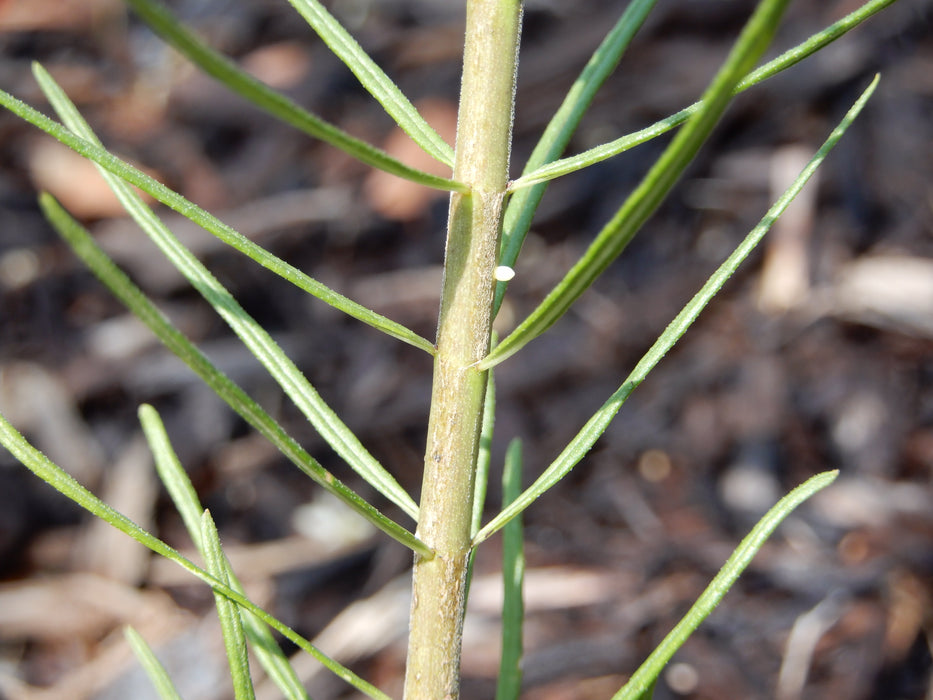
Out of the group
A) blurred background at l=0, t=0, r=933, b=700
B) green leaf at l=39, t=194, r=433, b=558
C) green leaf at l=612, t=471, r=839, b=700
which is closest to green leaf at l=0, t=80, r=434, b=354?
green leaf at l=39, t=194, r=433, b=558

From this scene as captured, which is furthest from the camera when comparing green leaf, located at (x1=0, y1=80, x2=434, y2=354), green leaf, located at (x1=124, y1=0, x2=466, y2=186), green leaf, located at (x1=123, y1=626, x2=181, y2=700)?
green leaf, located at (x1=123, y1=626, x2=181, y2=700)

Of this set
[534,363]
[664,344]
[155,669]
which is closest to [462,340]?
[664,344]

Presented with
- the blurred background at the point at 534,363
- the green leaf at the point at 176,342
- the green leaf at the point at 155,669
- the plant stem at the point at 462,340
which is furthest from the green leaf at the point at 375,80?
the blurred background at the point at 534,363

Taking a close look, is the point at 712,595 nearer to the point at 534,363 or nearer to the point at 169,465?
the point at 169,465

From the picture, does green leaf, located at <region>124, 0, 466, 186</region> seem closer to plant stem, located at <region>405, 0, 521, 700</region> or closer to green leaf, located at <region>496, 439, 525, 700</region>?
plant stem, located at <region>405, 0, 521, 700</region>

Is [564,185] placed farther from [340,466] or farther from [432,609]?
[432,609]

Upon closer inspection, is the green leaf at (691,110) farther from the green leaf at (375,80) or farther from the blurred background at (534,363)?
the blurred background at (534,363)
